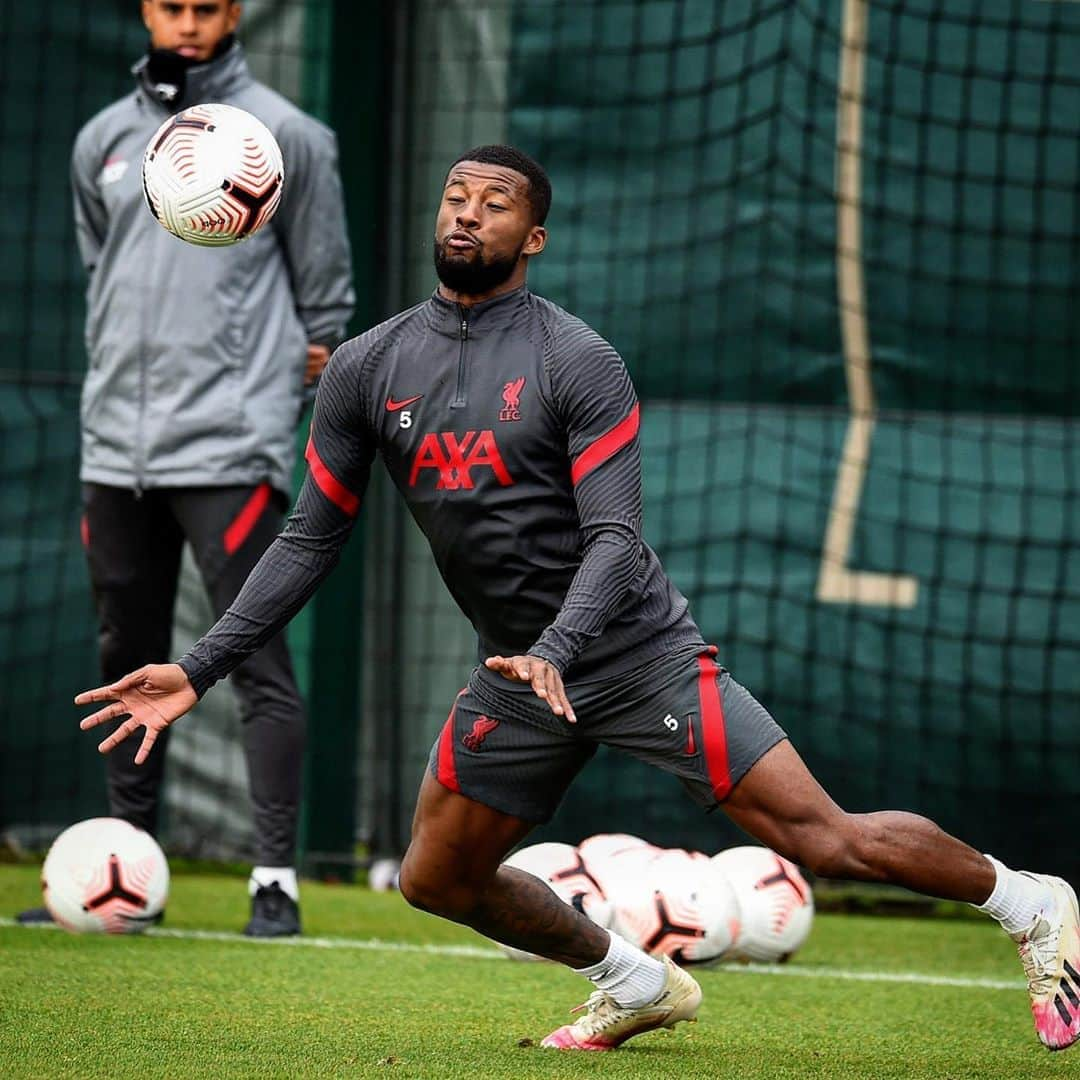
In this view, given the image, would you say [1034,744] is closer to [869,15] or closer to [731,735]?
[869,15]

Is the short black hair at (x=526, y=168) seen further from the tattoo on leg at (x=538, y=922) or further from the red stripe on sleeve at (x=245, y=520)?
the red stripe on sleeve at (x=245, y=520)

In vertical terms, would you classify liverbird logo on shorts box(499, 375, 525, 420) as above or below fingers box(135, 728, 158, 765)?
above

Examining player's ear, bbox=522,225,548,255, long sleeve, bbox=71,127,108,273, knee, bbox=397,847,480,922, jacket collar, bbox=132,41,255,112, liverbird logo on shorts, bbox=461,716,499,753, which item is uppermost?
jacket collar, bbox=132,41,255,112

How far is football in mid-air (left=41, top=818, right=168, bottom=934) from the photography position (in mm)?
5781

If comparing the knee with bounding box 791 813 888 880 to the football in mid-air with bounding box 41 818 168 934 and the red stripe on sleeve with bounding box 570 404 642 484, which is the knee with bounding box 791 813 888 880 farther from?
the football in mid-air with bounding box 41 818 168 934

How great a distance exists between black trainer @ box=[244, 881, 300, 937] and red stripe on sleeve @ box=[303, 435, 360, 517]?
2009 millimetres

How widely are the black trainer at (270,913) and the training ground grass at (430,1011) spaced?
7 centimetres

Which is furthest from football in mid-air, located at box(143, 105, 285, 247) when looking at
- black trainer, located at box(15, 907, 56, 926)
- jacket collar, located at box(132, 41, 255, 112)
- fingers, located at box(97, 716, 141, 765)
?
black trainer, located at box(15, 907, 56, 926)

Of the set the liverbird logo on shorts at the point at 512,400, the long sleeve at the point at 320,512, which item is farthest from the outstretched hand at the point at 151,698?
the liverbird logo on shorts at the point at 512,400

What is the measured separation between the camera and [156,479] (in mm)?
6113

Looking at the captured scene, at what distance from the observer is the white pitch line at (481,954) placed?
5809mm

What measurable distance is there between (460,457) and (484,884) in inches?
37.7

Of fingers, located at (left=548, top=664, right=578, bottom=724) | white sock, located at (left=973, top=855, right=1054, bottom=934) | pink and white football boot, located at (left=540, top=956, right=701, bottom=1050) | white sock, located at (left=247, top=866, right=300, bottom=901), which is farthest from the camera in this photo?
white sock, located at (left=247, top=866, right=300, bottom=901)

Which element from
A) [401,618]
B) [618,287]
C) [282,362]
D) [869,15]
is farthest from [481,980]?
[869,15]
